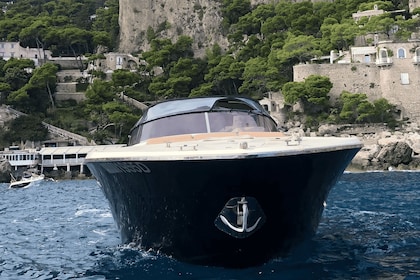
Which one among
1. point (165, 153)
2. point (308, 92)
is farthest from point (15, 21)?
point (165, 153)

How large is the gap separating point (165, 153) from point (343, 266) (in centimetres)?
316

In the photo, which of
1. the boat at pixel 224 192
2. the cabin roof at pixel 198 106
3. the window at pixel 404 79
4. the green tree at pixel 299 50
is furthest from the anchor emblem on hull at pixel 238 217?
the green tree at pixel 299 50

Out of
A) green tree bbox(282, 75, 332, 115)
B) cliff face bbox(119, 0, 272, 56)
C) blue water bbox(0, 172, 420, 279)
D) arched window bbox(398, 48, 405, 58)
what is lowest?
blue water bbox(0, 172, 420, 279)

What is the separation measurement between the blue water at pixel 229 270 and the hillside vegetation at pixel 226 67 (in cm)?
3414

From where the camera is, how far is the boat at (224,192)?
7.20 m

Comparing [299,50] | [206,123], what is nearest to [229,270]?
[206,123]

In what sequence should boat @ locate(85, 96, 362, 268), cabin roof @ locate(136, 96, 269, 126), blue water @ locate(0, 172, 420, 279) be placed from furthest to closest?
cabin roof @ locate(136, 96, 269, 126), blue water @ locate(0, 172, 420, 279), boat @ locate(85, 96, 362, 268)

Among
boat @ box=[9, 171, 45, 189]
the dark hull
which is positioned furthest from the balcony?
the dark hull

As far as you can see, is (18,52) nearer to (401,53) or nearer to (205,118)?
(401,53)

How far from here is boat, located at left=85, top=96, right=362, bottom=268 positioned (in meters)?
7.20

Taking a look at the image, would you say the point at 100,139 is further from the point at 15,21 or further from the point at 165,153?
the point at 165,153

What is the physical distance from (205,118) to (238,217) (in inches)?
99.3

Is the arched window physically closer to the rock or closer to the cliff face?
the rock

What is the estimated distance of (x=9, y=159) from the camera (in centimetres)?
4616
